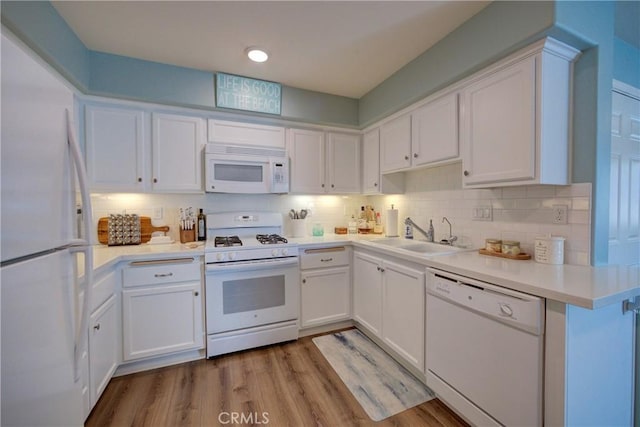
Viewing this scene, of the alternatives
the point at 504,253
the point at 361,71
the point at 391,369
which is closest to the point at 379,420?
the point at 391,369

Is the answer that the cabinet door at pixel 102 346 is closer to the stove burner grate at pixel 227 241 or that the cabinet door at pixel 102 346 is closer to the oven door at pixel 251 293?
the oven door at pixel 251 293

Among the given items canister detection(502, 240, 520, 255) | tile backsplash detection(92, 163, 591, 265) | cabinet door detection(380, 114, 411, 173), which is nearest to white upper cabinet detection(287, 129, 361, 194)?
tile backsplash detection(92, 163, 591, 265)

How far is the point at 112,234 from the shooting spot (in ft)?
7.66

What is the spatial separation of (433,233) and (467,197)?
0.48 m

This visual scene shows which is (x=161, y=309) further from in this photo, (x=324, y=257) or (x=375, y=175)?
(x=375, y=175)

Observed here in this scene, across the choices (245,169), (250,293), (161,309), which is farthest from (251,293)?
(245,169)

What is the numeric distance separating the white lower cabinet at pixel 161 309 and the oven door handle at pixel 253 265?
150mm

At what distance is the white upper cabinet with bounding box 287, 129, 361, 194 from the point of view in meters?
2.86

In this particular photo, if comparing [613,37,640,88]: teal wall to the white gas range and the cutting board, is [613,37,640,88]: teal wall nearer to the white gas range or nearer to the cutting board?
the white gas range

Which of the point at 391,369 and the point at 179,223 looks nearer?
the point at 391,369

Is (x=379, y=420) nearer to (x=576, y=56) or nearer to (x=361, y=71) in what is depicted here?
(x=576, y=56)

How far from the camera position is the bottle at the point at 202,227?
265cm
